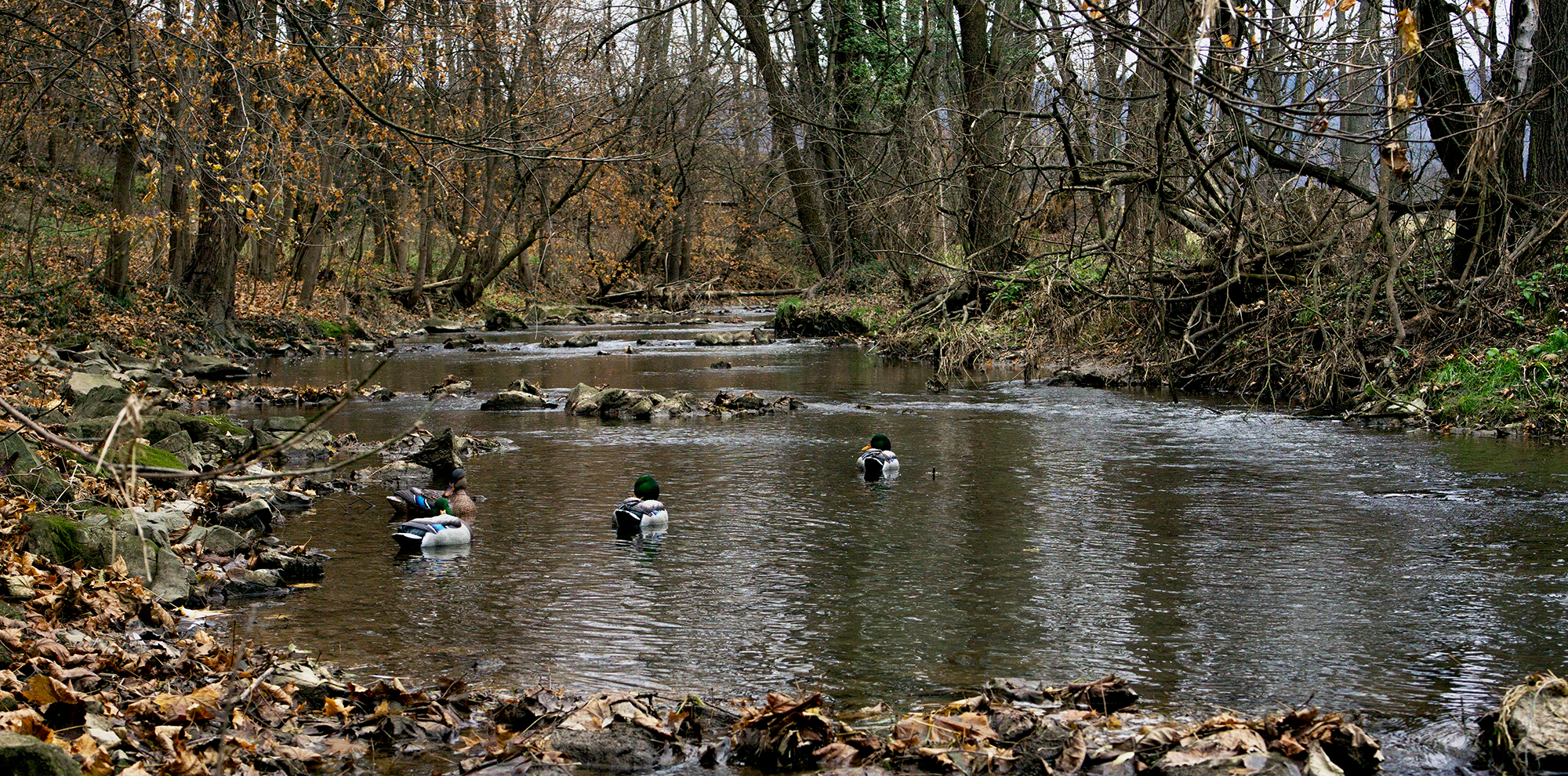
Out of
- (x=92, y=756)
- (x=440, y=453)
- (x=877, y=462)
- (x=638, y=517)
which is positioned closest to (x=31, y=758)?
(x=92, y=756)

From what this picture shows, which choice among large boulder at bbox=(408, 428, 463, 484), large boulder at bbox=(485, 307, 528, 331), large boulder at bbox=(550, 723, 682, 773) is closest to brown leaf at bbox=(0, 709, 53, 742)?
large boulder at bbox=(550, 723, 682, 773)

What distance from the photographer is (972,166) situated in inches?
664

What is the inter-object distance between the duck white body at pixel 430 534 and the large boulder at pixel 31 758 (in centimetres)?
466

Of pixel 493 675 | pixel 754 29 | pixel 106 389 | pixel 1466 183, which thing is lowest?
pixel 493 675

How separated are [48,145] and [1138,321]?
28.2 metres

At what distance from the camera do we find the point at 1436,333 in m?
14.5

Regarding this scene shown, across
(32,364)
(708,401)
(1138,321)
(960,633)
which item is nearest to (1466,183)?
(1138,321)

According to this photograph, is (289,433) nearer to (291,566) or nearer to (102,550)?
(291,566)

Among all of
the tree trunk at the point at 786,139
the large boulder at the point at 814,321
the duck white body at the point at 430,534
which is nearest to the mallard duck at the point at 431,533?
the duck white body at the point at 430,534

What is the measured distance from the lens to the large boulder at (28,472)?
7.80 m

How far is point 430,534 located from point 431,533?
12 mm

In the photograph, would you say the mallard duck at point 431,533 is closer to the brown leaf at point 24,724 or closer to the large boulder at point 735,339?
the brown leaf at point 24,724

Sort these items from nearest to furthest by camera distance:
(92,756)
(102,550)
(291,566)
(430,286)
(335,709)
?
(92,756) → (335,709) → (102,550) → (291,566) → (430,286)

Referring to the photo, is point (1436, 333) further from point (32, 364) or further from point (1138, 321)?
point (32, 364)
